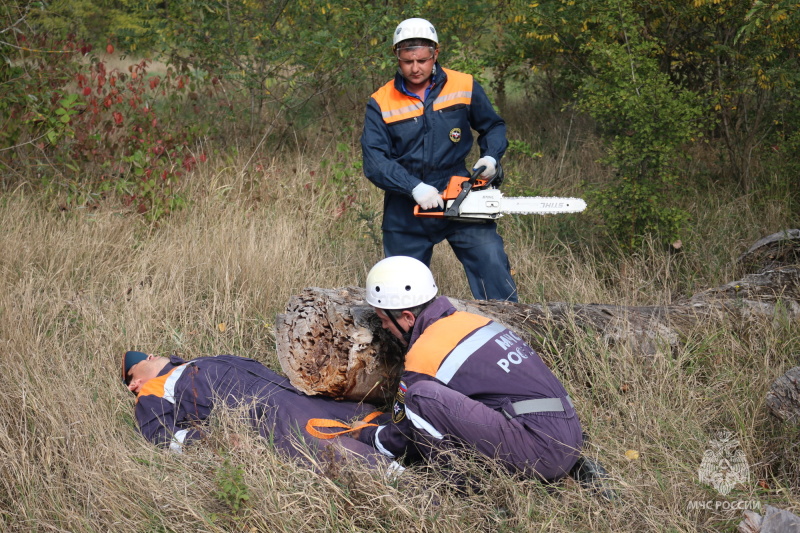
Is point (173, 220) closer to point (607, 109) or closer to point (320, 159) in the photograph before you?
point (320, 159)

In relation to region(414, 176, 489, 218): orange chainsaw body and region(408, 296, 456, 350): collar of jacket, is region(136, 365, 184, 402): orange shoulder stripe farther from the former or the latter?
region(414, 176, 489, 218): orange chainsaw body

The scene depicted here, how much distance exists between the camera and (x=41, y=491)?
342 centimetres

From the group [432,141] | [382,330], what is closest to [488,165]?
[432,141]

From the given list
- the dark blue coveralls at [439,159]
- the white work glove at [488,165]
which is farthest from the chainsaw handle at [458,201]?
the dark blue coveralls at [439,159]

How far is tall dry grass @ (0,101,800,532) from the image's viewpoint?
10.0ft

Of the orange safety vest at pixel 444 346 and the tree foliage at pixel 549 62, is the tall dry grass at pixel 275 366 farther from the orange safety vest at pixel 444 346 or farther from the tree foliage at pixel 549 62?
the tree foliage at pixel 549 62

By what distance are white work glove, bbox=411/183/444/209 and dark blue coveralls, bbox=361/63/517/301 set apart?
12 centimetres

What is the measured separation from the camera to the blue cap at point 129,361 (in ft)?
13.9

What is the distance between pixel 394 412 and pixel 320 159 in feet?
16.5

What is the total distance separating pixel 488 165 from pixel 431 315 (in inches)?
57.5

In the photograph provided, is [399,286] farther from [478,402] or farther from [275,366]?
[275,366]

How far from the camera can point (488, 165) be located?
463 centimetres

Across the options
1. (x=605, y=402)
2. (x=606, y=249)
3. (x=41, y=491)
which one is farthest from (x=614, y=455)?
(x=606, y=249)

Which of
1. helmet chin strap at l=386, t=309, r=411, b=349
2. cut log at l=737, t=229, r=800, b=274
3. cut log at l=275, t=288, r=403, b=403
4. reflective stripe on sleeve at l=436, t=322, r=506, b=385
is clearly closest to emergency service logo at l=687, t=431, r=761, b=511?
reflective stripe on sleeve at l=436, t=322, r=506, b=385
